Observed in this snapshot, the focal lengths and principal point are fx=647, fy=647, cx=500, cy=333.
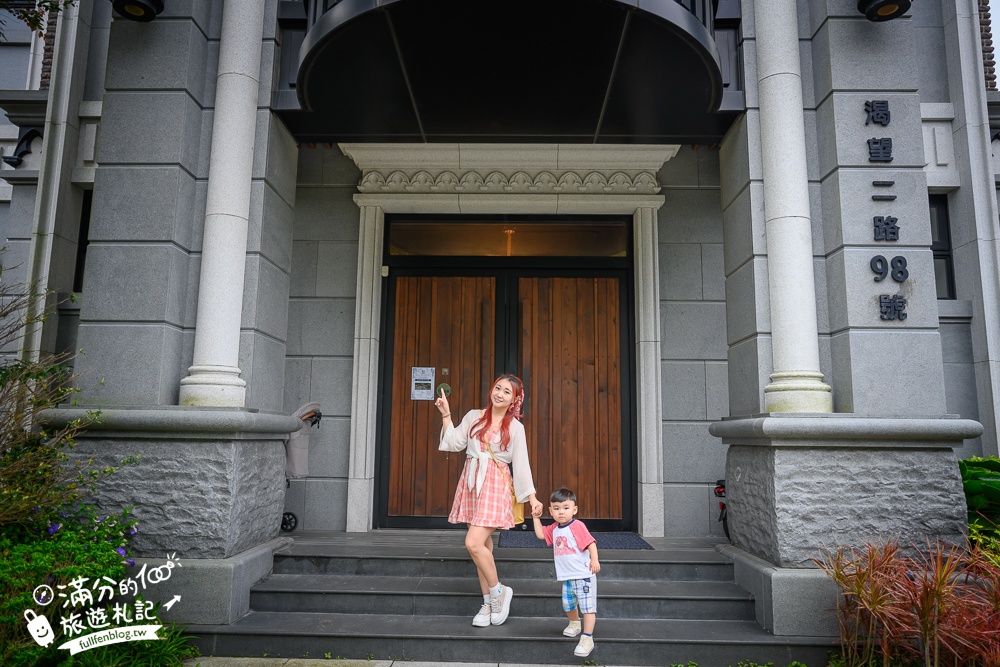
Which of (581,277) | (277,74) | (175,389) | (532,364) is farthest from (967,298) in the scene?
(175,389)

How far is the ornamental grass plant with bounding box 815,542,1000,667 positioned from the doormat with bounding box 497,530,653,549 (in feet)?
6.86

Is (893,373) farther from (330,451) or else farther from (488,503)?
(330,451)

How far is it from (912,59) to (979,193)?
2655mm

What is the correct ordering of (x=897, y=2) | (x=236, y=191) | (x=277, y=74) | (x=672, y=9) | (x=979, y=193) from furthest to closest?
1. (x=979, y=193)
2. (x=277, y=74)
3. (x=236, y=191)
4. (x=897, y=2)
5. (x=672, y=9)

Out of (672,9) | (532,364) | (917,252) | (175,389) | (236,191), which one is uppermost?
(672,9)

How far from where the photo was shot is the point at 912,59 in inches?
207

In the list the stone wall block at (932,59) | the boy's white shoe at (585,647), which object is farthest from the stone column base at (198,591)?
the stone wall block at (932,59)

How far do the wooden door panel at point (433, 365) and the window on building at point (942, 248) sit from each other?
16.5ft

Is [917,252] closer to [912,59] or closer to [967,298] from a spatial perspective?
[912,59]

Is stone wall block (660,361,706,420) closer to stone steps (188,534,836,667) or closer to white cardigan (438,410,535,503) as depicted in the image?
stone steps (188,534,836,667)

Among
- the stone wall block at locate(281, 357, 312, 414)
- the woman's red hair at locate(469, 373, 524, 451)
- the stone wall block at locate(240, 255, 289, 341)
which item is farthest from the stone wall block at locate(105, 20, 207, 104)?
the woman's red hair at locate(469, 373, 524, 451)

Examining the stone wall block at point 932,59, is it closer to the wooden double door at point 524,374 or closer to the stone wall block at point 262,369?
the wooden double door at point 524,374

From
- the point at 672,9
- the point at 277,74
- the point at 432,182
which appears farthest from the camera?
the point at 432,182

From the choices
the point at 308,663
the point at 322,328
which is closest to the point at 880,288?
the point at 308,663
